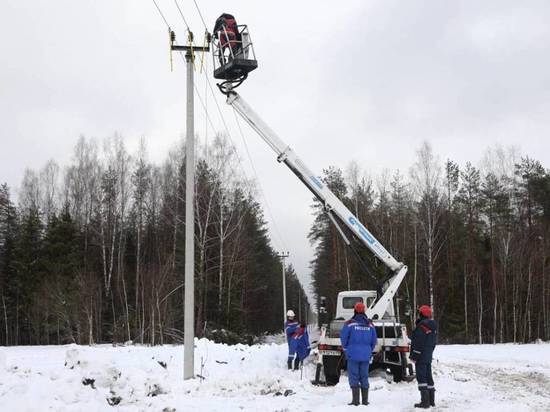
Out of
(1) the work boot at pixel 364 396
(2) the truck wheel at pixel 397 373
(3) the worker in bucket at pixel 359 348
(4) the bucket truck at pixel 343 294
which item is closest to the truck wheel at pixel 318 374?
(4) the bucket truck at pixel 343 294

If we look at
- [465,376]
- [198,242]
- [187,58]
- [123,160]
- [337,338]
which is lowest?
[465,376]

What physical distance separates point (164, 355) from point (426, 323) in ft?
29.3

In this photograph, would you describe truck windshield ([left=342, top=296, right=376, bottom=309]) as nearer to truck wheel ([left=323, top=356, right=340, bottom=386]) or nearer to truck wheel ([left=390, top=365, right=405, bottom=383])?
truck wheel ([left=390, top=365, right=405, bottom=383])

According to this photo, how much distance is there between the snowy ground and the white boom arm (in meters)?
2.59

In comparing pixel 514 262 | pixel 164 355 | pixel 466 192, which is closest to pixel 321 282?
pixel 466 192

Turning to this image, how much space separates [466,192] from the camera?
47375mm

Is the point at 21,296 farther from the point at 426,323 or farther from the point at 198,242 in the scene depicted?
the point at 426,323

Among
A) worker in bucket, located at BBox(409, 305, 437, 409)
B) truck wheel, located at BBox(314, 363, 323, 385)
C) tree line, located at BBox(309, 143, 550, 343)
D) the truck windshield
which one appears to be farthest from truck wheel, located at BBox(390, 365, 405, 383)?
tree line, located at BBox(309, 143, 550, 343)

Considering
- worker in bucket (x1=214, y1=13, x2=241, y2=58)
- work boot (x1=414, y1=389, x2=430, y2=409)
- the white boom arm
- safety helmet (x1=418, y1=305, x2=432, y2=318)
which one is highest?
worker in bucket (x1=214, y1=13, x2=241, y2=58)

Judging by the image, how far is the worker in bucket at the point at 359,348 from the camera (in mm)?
9820

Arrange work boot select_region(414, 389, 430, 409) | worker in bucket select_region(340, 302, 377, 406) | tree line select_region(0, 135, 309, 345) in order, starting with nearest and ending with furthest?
work boot select_region(414, 389, 430, 409) → worker in bucket select_region(340, 302, 377, 406) → tree line select_region(0, 135, 309, 345)

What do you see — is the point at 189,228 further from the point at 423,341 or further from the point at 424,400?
the point at 424,400

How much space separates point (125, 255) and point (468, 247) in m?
28.2

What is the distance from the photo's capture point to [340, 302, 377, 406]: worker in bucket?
982 cm
